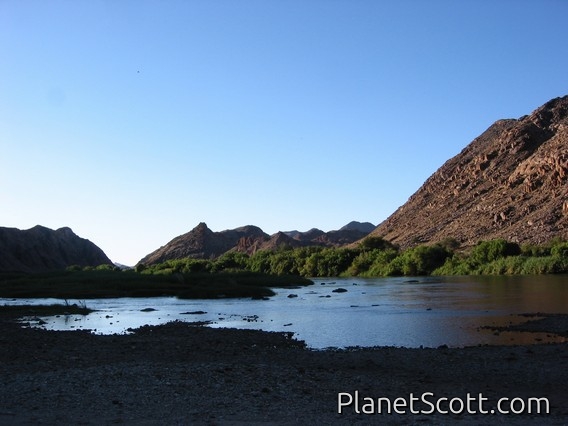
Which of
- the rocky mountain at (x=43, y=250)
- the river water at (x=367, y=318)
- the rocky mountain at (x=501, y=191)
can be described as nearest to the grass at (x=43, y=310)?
the river water at (x=367, y=318)

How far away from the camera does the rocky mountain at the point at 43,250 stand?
126 meters

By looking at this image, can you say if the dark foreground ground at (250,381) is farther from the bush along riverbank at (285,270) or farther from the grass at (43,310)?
the bush along riverbank at (285,270)

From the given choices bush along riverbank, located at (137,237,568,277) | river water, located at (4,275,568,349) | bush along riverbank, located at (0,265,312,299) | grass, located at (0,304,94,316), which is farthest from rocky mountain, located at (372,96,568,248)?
grass, located at (0,304,94,316)

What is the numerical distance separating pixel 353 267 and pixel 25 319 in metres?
86.3

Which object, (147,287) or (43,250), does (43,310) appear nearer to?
(147,287)

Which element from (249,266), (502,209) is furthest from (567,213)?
(249,266)

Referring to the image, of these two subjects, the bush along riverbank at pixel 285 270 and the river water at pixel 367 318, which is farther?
the bush along riverbank at pixel 285 270

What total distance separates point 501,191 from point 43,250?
102030 millimetres

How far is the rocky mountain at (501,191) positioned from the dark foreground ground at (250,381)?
8221 centimetres

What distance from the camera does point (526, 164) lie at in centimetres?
12488

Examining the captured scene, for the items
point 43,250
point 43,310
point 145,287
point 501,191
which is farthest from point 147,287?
point 43,250

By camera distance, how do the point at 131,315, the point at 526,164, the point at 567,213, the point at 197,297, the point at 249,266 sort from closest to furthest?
the point at 131,315, the point at 197,297, the point at 567,213, the point at 526,164, the point at 249,266

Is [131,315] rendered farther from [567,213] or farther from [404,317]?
[567,213]

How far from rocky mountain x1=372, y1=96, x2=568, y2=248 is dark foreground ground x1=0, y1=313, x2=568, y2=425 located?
82.2 metres
